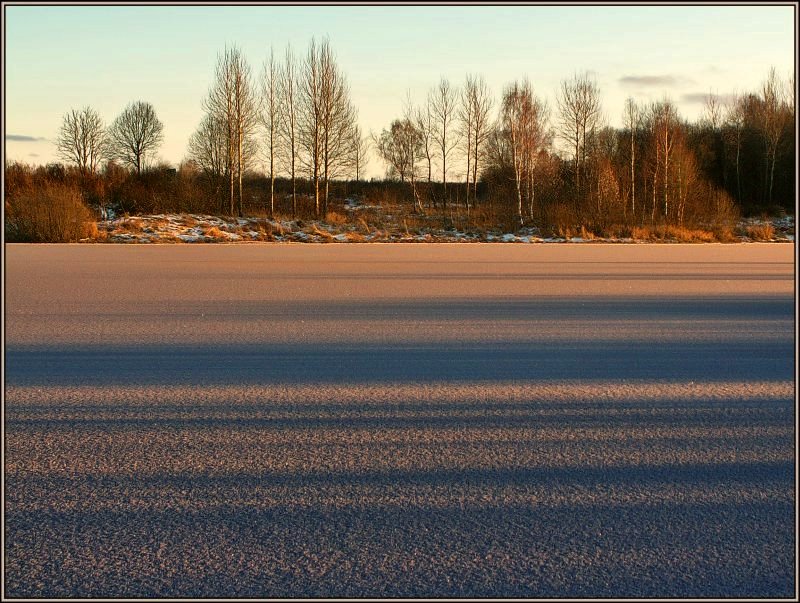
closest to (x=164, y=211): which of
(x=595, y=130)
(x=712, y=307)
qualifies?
(x=595, y=130)

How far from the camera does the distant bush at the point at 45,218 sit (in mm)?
28688

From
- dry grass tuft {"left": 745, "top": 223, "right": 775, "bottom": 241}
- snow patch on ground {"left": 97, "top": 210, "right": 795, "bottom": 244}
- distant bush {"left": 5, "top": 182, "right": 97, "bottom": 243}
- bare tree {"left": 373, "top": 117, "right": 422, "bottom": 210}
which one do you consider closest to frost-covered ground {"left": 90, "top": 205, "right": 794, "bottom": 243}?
snow patch on ground {"left": 97, "top": 210, "right": 795, "bottom": 244}

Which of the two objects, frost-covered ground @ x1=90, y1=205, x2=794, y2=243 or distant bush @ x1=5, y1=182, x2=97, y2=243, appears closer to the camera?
distant bush @ x1=5, y1=182, x2=97, y2=243

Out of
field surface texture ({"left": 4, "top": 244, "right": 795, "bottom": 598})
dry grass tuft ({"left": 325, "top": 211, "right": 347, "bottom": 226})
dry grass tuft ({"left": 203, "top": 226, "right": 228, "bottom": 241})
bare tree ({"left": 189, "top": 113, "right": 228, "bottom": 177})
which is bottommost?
field surface texture ({"left": 4, "top": 244, "right": 795, "bottom": 598})

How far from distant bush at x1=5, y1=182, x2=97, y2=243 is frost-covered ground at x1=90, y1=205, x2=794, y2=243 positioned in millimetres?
1402

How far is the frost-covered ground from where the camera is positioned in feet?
106

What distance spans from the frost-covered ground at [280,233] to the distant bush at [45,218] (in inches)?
55.2

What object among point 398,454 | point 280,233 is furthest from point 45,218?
point 398,454

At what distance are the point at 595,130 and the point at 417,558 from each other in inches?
1870

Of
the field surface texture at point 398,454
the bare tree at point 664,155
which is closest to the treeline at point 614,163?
A: the bare tree at point 664,155

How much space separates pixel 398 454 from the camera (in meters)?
4.41

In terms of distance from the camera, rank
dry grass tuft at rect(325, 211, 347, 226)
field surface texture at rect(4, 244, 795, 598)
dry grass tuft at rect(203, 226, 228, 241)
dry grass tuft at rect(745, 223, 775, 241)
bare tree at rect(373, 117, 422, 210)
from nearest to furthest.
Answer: field surface texture at rect(4, 244, 795, 598) < dry grass tuft at rect(203, 226, 228, 241) < dry grass tuft at rect(745, 223, 775, 241) < dry grass tuft at rect(325, 211, 347, 226) < bare tree at rect(373, 117, 422, 210)

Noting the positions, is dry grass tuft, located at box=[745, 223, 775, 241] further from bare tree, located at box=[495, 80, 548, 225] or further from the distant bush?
the distant bush

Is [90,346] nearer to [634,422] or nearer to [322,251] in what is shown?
[634,422]
